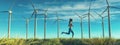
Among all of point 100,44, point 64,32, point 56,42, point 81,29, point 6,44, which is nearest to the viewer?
point 6,44

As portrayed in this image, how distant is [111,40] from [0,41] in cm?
845

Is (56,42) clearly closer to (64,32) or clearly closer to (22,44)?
(22,44)

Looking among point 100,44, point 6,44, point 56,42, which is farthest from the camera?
point 56,42

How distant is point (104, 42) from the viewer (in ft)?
81.7

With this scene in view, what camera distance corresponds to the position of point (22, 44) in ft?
73.7

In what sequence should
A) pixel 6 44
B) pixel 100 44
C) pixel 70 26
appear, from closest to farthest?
pixel 6 44
pixel 100 44
pixel 70 26

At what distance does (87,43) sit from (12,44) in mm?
6874

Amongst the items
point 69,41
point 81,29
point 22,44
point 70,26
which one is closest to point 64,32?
point 70,26

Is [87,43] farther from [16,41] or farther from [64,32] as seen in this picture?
[64,32]

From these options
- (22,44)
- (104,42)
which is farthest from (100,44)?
(22,44)

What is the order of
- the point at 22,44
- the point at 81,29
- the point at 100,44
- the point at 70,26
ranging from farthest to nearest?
the point at 81,29, the point at 70,26, the point at 100,44, the point at 22,44

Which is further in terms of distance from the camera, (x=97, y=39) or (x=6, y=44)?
(x=97, y=39)

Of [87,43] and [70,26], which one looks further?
[70,26]

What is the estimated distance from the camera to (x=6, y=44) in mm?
21047
